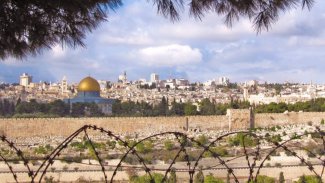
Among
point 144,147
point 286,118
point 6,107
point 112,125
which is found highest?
point 6,107

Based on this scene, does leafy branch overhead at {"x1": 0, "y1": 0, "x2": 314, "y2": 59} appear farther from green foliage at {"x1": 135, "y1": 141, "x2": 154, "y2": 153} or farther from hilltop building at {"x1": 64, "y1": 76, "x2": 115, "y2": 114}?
hilltop building at {"x1": 64, "y1": 76, "x2": 115, "y2": 114}

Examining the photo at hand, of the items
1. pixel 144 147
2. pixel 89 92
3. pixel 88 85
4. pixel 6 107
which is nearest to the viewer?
pixel 144 147

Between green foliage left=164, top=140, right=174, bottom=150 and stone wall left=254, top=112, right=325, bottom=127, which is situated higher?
stone wall left=254, top=112, right=325, bottom=127

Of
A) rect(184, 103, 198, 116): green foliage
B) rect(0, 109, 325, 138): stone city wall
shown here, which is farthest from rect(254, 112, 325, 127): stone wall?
rect(184, 103, 198, 116): green foliage

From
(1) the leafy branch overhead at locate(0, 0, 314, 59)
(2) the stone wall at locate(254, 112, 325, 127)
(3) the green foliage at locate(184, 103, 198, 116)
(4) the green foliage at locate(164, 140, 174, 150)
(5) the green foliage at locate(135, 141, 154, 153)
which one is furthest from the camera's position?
(3) the green foliage at locate(184, 103, 198, 116)

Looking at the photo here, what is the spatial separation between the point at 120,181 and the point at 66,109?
31.8 m

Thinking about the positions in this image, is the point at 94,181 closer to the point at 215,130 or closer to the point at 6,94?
the point at 215,130

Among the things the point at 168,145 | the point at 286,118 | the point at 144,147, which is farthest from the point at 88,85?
the point at 144,147

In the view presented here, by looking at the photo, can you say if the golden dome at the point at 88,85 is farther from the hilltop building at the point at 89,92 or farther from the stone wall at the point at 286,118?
the stone wall at the point at 286,118

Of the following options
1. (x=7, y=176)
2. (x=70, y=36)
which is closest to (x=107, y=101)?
(x=7, y=176)

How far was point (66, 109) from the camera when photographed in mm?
47531

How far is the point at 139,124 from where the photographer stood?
3256cm

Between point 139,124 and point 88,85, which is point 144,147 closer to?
point 139,124

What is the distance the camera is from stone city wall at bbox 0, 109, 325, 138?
31.6 m
